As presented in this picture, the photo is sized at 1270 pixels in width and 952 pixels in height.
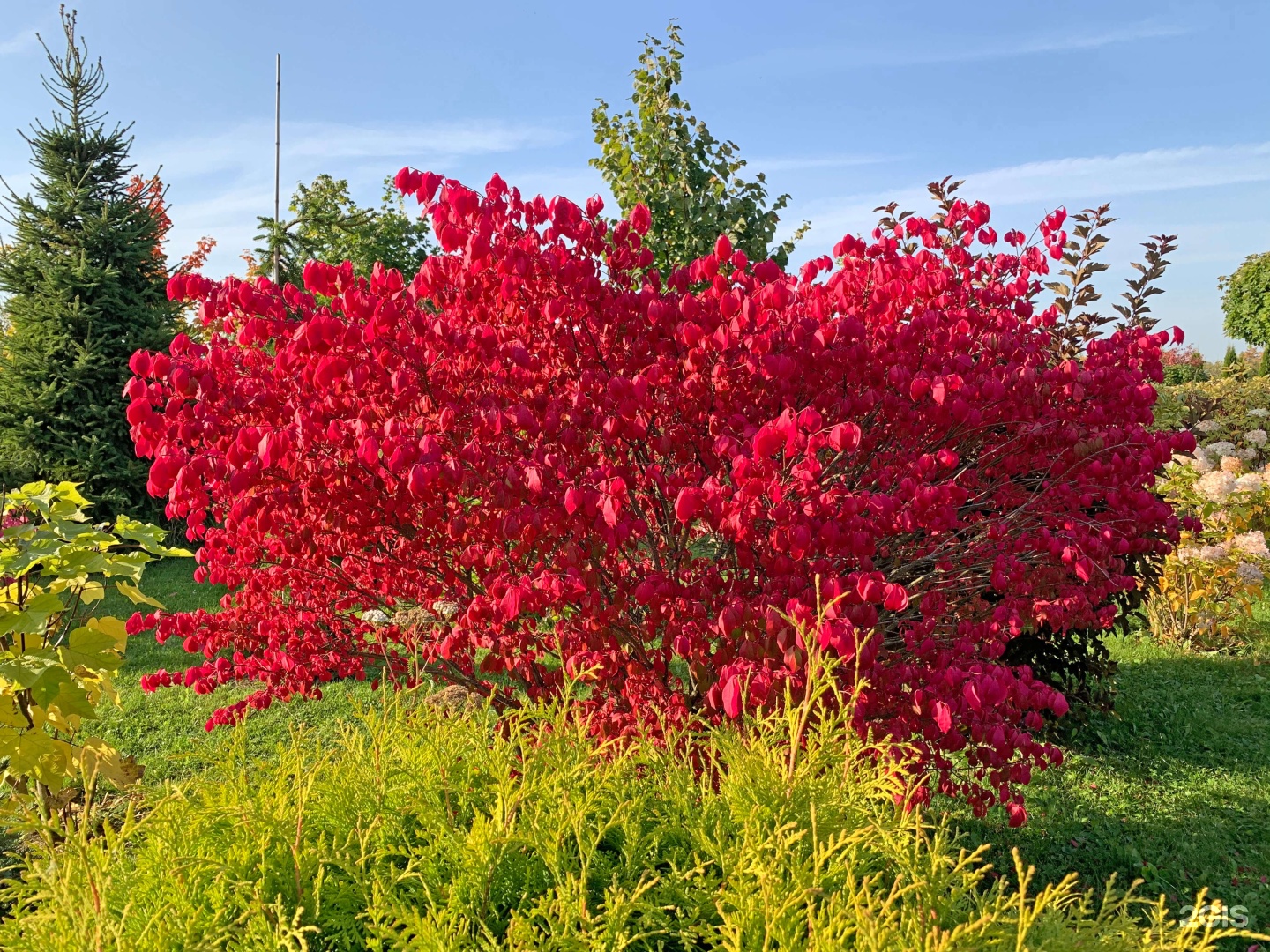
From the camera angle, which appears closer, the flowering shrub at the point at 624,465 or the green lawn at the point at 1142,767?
the flowering shrub at the point at 624,465

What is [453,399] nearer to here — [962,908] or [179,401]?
[179,401]

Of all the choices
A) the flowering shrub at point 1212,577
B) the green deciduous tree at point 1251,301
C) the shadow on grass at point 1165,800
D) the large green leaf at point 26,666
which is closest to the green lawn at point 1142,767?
the shadow on grass at point 1165,800

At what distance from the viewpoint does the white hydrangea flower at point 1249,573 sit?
739 centimetres

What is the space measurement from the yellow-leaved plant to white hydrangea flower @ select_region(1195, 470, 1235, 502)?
8.83 m

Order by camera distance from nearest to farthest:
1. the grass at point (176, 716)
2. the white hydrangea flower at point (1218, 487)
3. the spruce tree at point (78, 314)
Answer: the grass at point (176, 716) < the white hydrangea flower at point (1218, 487) < the spruce tree at point (78, 314)

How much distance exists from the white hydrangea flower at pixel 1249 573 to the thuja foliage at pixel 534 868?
6.79m

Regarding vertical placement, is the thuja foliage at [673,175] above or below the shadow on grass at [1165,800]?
above

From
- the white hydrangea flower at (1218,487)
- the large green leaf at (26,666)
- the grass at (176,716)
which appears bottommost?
the grass at (176,716)

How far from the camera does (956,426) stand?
371 cm

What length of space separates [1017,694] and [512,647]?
6.32 feet

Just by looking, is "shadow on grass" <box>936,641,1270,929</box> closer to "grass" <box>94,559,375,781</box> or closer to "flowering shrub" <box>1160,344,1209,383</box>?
"grass" <box>94,559,375,781</box>

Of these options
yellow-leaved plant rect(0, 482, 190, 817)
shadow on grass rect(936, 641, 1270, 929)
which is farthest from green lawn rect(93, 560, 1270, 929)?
yellow-leaved plant rect(0, 482, 190, 817)

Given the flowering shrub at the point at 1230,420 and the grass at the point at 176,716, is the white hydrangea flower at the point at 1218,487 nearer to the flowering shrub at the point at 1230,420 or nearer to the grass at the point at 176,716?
the flowering shrub at the point at 1230,420

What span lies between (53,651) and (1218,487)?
9.25 meters
